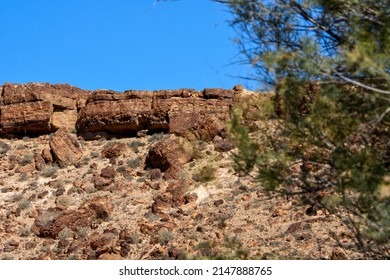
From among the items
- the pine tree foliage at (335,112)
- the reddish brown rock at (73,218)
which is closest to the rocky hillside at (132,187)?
the reddish brown rock at (73,218)

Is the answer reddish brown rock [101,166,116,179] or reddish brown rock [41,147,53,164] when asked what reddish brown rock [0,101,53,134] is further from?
reddish brown rock [101,166,116,179]

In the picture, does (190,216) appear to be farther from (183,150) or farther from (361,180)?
Result: (361,180)

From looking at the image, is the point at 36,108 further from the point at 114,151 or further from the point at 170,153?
the point at 170,153

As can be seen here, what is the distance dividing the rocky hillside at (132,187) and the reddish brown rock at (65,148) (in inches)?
2.0

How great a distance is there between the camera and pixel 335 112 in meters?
7.94

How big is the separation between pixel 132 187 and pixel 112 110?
7.05 m

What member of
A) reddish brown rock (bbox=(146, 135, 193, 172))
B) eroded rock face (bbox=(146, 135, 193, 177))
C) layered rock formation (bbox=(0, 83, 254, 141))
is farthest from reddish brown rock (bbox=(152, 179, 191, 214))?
layered rock formation (bbox=(0, 83, 254, 141))

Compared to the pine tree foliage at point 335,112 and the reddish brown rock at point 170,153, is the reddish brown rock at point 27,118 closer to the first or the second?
the reddish brown rock at point 170,153

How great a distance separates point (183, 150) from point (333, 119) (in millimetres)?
19181

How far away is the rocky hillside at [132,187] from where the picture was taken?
66.0ft

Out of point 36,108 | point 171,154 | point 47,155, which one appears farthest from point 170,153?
point 36,108

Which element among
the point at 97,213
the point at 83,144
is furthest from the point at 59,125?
the point at 97,213

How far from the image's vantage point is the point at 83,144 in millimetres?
32375

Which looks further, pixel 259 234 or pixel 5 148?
pixel 5 148
